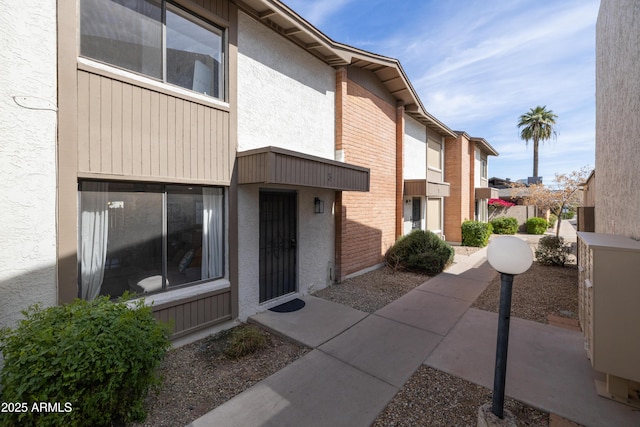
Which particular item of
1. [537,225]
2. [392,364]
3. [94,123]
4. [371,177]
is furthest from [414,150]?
[537,225]

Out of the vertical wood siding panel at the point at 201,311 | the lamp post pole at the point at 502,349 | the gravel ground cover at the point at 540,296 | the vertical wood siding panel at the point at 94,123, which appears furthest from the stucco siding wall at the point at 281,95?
the gravel ground cover at the point at 540,296

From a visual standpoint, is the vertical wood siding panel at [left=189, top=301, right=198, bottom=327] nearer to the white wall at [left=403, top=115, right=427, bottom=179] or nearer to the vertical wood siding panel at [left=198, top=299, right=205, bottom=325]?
the vertical wood siding panel at [left=198, top=299, right=205, bottom=325]

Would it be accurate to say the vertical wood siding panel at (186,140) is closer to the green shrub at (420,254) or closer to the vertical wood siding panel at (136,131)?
the vertical wood siding panel at (136,131)

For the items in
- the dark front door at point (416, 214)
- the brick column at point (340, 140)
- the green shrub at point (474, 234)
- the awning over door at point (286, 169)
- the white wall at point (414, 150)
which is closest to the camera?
the awning over door at point (286, 169)

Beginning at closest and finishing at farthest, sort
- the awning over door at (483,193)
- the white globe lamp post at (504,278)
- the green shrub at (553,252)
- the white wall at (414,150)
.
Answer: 1. the white globe lamp post at (504,278)
2. the green shrub at (553,252)
3. the white wall at (414,150)
4. the awning over door at (483,193)

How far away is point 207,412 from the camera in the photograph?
10.2 feet

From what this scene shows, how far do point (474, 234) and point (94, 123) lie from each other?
15463 millimetres

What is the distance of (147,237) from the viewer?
423 centimetres

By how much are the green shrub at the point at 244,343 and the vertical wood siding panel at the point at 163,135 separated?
9.20ft

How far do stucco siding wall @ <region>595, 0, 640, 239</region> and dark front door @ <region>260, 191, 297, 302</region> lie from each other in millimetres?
5652

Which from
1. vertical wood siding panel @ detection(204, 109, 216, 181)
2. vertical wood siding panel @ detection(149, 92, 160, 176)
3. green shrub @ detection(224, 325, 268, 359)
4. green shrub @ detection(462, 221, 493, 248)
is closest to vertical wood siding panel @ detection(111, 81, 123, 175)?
vertical wood siding panel @ detection(149, 92, 160, 176)

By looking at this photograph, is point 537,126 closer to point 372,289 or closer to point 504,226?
point 504,226

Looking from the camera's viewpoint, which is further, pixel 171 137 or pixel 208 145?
pixel 208 145

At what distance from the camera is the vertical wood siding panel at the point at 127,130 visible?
3855 mm
